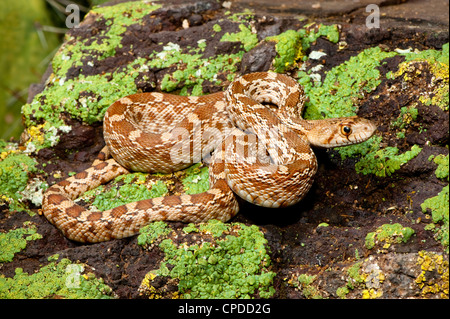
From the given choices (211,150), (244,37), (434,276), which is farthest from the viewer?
(244,37)

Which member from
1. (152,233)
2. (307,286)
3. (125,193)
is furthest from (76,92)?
(307,286)

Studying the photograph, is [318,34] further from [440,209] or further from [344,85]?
[440,209]

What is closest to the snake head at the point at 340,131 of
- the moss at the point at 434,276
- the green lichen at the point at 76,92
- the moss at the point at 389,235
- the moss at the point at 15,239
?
the moss at the point at 389,235

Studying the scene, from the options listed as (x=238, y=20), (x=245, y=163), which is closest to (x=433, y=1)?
(x=238, y=20)

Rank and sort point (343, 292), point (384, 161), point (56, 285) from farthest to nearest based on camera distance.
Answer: point (384, 161) < point (56, 285) < point (343, 292)

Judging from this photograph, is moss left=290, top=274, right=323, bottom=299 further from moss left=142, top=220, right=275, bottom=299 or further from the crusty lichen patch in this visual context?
the crusty lichen patch
